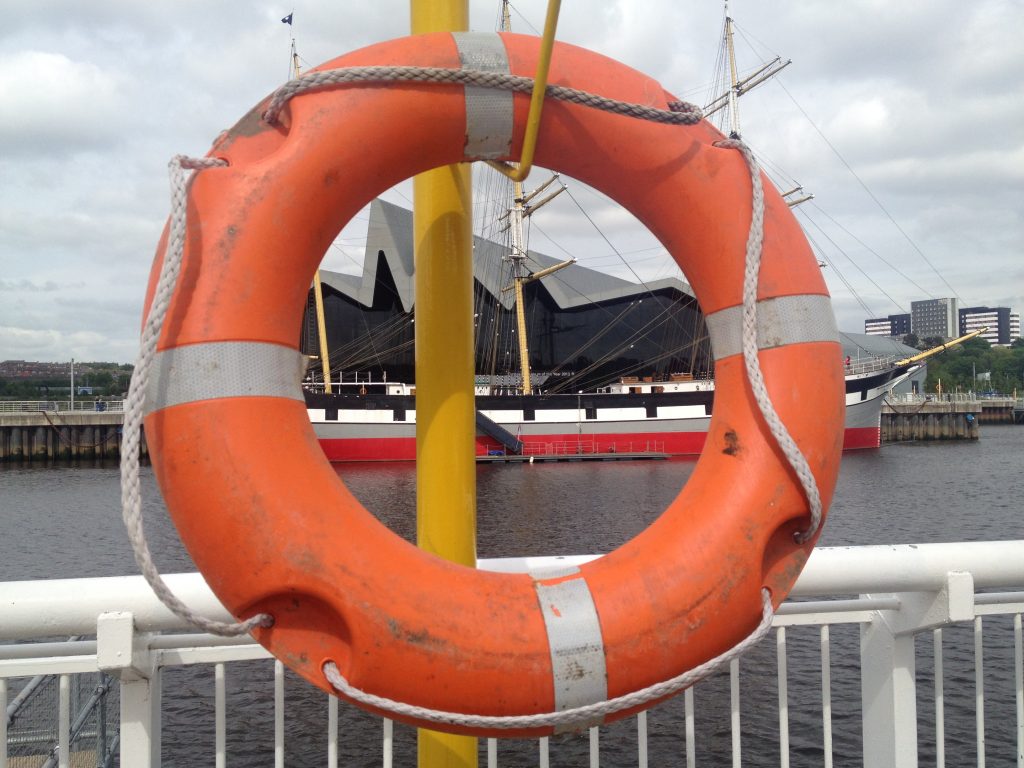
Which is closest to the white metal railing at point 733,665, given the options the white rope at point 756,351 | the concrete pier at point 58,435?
the white rope at point 756,351

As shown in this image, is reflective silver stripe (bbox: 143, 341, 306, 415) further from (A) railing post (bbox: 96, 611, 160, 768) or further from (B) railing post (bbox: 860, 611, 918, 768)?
(B) railing post (bbox: 860, 611, 918, 768)

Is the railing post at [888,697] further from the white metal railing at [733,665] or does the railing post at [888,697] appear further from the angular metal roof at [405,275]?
the angular metal roof at [405,275]

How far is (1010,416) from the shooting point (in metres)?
54.8

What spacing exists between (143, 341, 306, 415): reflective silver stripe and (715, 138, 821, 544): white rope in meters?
0.93

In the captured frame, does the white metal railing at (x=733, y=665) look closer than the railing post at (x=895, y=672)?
Yes

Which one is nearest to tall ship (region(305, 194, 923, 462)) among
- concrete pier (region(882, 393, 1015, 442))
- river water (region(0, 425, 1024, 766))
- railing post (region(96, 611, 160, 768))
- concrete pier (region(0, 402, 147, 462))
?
river water (region(0, 425, 1024, 766))

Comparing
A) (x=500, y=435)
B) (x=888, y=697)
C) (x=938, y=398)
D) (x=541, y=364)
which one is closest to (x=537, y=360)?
(x=541, y=364)

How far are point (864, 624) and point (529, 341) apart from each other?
37971 mm

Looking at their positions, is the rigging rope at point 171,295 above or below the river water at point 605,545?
above

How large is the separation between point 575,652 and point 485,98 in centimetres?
105

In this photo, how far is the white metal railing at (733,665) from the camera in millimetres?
1504

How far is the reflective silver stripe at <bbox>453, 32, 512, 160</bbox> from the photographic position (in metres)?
1.45

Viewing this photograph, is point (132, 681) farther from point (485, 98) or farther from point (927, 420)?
point (927, 420)

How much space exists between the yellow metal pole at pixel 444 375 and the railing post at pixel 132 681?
0.58 meters
